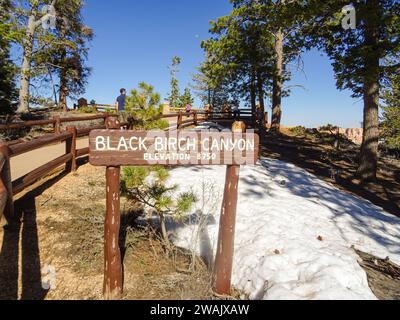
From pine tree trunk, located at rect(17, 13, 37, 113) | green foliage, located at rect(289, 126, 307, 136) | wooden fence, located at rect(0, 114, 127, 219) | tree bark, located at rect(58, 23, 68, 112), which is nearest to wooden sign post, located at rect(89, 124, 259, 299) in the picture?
wooden fence, located at rect(0, 114, 127, 219)

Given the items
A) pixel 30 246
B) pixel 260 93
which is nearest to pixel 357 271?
pixel 30 246

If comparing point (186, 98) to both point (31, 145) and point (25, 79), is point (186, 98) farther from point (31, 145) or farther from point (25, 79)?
point (31, 145)

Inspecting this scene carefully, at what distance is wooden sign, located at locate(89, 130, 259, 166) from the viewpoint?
3132 mm

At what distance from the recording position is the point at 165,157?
3.28 meters

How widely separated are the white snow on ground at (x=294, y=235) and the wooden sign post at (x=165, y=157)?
1.77 feet

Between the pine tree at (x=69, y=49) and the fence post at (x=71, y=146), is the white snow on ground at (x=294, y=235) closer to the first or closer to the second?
the fence post at (x=71, y=146)

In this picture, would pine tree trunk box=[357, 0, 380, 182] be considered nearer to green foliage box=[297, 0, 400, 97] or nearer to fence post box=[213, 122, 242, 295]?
green foliage box=[297, 0, 400, 97]

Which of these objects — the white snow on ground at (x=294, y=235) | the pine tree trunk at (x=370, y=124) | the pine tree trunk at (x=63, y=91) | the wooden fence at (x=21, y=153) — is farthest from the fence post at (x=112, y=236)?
the pine tree trunk at (x=63, y=91)

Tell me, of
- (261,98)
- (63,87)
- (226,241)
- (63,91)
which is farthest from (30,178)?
(63,87)

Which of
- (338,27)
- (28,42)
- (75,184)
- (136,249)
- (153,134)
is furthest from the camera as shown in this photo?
(28,42)

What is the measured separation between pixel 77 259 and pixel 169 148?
215 centimetres

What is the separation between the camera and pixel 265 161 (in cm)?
1073
